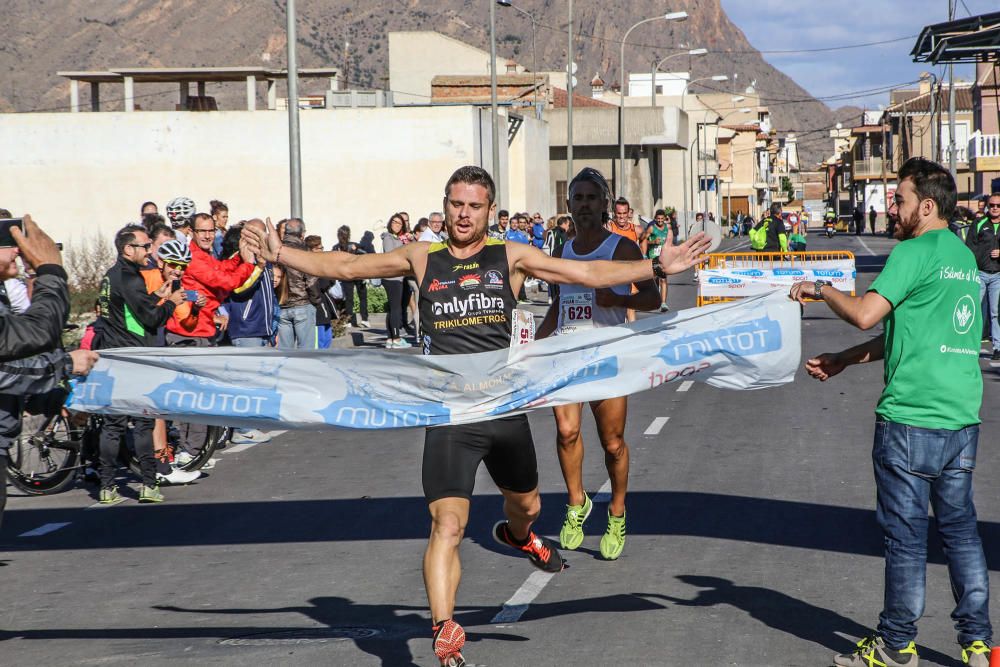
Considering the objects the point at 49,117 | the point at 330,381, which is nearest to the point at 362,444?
the point at 330,381

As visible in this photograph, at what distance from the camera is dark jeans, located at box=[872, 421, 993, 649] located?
5484 millimetres

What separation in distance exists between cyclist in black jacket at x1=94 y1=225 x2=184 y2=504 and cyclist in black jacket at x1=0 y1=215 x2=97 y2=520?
166 inches

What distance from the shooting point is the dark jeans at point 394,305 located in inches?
810

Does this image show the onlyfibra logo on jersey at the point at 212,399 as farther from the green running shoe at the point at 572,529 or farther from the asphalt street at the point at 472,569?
the green running shoe at the point at 572,529

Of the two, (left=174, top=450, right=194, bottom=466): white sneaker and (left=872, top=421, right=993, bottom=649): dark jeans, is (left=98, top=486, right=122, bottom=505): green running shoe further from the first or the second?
(left=872, top=421, right=993, bottom=649): dark jeans

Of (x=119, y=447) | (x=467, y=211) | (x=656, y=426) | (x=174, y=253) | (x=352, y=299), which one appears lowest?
(x=656, y=426)

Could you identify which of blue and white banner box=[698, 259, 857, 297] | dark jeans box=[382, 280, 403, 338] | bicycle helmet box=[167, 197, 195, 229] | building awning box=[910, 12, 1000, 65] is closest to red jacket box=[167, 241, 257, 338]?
bicycle helmet box=[167, 197, 195, 229]

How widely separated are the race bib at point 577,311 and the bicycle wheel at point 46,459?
4.50 m

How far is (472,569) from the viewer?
7.66 meters

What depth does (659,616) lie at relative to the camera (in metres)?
A: 6.57

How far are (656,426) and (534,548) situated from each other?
6493 mm

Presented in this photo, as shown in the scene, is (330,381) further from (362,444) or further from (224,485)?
(362,444)

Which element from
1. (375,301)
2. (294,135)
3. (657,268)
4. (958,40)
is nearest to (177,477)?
(657,268)

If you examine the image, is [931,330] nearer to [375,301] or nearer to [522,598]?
[522,598]
